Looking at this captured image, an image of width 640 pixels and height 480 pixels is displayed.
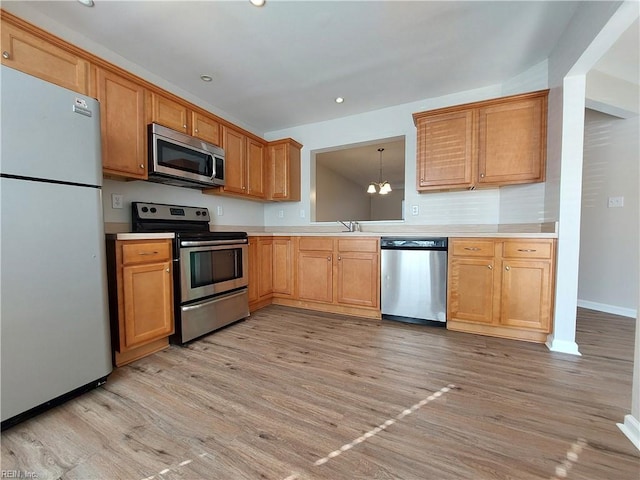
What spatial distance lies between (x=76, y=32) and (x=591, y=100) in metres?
4.80

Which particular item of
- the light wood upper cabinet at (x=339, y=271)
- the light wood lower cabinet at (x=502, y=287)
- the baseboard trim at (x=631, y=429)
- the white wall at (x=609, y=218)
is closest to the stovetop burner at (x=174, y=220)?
the light wood upper cabinet at (x=339, y=271)

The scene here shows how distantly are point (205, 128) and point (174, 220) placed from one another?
101 cm

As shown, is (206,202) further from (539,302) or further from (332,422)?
(539,302)

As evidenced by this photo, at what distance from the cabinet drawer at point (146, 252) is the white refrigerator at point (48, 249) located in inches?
9.6

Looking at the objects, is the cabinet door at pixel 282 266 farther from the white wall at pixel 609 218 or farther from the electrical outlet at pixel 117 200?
the white wall at pixel 609 218

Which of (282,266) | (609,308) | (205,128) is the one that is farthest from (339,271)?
(609,308)

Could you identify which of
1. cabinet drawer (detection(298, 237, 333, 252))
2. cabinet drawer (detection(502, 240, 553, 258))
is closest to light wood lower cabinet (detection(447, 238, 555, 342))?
cabinet drawer (detection(502, 240, 553, 258))

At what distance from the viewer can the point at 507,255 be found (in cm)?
228

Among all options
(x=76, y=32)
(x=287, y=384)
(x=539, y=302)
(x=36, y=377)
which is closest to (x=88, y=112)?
(x=76, y=32)

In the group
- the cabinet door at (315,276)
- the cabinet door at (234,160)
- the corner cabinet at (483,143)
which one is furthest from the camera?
the cabinet door at (315,276)

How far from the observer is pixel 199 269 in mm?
2330

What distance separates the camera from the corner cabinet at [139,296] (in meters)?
1.78

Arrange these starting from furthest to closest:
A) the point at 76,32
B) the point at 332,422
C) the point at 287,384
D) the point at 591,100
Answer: the point at 591,100 → the point at 76,32 → the point at 287,384 → the point at 332,422

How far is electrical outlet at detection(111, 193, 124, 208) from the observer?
7.20 feet
